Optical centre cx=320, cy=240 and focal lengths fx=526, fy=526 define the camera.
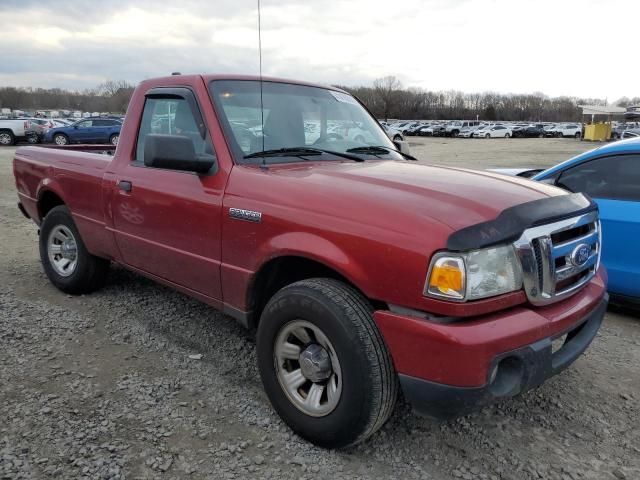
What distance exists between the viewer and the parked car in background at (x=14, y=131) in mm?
27531

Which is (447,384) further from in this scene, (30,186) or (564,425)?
(30,186)

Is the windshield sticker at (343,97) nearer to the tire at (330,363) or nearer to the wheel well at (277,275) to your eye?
the wheel well at (277,275)

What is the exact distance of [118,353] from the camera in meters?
3.68

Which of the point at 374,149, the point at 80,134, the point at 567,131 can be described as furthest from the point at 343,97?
the point at 567,131

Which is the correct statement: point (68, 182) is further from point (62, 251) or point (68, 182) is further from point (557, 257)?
point (557, 257)

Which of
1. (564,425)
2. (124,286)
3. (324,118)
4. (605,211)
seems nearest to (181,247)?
(324,118)

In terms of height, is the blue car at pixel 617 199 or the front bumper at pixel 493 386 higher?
the blue car at pixel 617 199

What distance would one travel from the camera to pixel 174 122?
362 cm

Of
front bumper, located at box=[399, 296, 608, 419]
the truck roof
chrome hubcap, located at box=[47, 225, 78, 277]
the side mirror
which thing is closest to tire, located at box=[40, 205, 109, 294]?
chrome hubcap, located at box=[47, 225, 78, 277]

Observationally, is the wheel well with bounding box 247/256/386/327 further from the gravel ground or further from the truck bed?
the truck bed

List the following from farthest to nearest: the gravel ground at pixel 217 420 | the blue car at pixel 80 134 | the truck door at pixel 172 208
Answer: the blue car at pixel 80 134 < the truck door at pixel 172 208 < the gravel ground at pixel 217 420

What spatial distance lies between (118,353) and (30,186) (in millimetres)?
2374

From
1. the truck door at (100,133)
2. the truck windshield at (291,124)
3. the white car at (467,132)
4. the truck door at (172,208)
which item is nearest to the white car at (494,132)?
the white car at (467,132)

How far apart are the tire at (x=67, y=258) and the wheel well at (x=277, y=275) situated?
2.23 m
